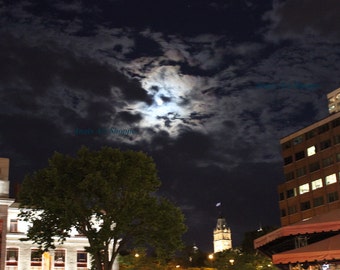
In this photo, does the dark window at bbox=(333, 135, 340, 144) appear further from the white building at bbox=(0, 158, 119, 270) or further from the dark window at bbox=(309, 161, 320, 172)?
the white building at bbox=(0, 158, 119, 270)

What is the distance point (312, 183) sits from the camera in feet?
314

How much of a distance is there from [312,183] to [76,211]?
61425 mm

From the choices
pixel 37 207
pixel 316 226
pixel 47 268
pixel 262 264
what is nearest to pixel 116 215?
pixel 37 207

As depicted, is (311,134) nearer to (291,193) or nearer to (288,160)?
(288,160)

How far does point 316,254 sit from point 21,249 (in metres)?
53.5

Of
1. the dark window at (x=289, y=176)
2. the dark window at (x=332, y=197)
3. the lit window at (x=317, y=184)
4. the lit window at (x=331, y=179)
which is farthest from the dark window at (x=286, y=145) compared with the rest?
the dark window at (x=332, y=197)

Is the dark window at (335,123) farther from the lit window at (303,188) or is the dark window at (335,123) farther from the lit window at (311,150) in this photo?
the lit window at (303,188)

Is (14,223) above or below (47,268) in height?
above

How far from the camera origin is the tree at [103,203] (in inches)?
1750

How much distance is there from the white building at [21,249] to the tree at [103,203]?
52.6ft

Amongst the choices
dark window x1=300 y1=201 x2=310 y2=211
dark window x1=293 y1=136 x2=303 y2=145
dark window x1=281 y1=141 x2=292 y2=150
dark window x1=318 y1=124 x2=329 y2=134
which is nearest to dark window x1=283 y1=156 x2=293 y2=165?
dark window x1=281 y1=141 x2=292 y2=150

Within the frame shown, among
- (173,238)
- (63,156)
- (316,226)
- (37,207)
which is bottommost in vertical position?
(316,226)

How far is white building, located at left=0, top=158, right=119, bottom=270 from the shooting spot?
202 feet

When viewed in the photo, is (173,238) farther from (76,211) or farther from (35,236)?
(35,236)
